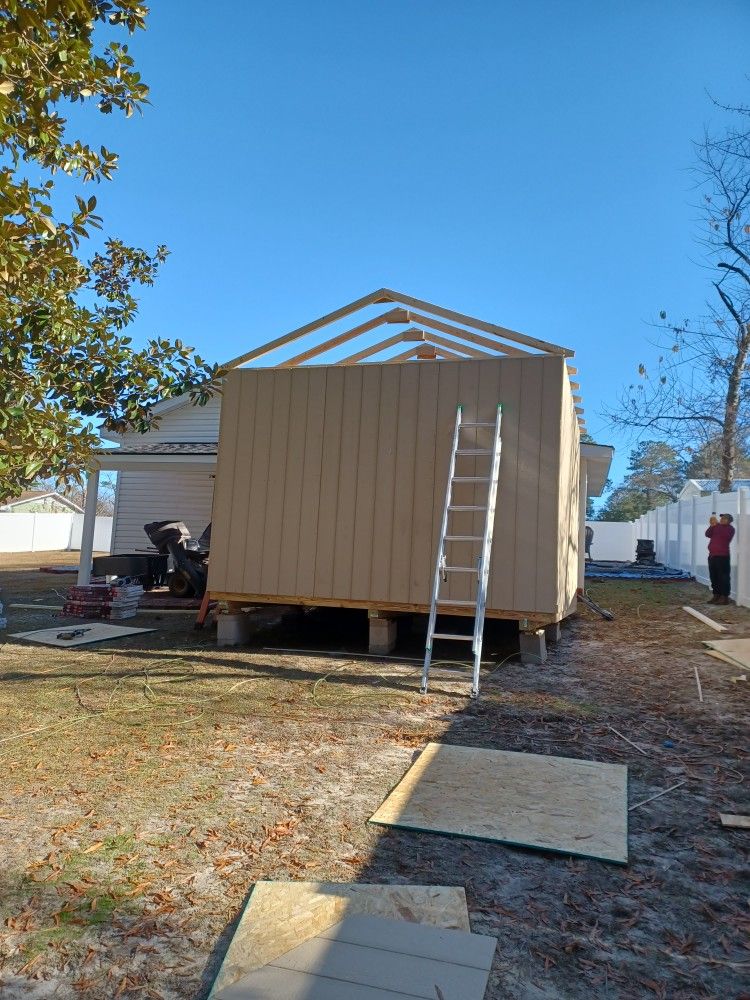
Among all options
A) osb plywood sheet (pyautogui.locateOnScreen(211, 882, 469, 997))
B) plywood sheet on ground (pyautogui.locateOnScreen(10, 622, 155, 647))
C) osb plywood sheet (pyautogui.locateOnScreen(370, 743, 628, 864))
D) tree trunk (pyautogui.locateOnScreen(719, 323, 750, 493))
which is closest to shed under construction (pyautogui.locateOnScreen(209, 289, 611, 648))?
→ plywood sheet on ground (pyautogui.locateOnScreen(10, 622, 155, 647))

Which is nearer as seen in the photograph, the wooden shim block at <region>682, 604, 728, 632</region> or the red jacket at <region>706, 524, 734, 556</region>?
the wooden shim block at <region>682, 604, 728, 632</region>

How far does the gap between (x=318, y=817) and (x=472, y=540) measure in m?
3.68

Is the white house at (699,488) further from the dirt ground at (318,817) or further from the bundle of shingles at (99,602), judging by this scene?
→ the bundle of shingles at (99,602)

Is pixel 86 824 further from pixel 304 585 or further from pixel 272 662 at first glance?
pixel 304 585

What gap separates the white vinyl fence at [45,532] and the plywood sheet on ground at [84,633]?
23327 mm

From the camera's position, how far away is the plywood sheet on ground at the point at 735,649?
6630 millimetres

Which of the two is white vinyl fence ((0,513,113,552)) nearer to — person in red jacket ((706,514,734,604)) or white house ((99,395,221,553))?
white house ((99,395,221,553))

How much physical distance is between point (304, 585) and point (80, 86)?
466 centimetres

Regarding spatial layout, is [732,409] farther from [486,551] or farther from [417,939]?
[417,939]

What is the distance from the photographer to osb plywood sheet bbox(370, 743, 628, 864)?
281cm

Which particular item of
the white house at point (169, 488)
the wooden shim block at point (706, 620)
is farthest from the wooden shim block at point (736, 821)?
the white house at point (169, 488)

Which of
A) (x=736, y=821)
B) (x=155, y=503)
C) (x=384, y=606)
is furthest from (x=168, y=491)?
(x=736, y=821)

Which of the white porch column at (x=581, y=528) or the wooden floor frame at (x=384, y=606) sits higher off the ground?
the white porch column at (x=581, y=528)

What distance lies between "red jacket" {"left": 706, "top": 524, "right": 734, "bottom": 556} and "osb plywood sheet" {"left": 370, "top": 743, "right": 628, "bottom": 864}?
946 cm
